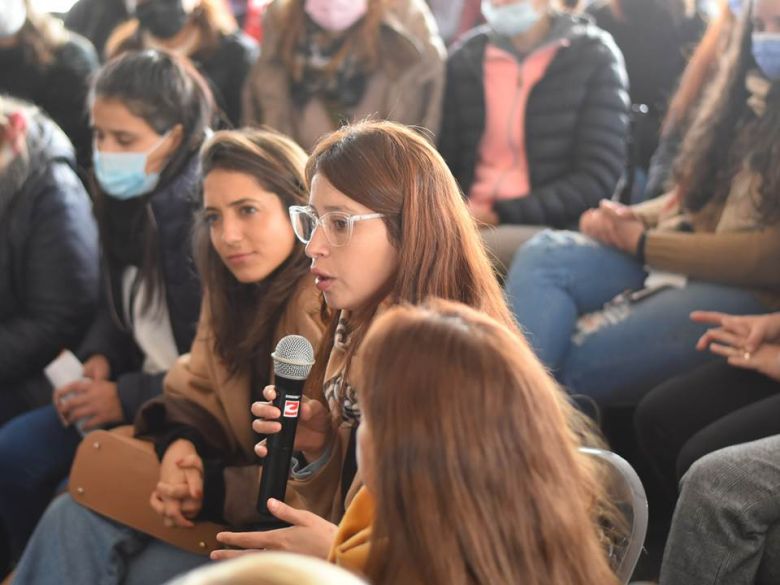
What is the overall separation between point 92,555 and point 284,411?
746 mm

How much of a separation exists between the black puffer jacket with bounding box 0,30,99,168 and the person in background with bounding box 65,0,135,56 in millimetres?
612

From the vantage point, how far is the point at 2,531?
2650 millimetres

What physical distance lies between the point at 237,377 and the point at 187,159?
2.67ft

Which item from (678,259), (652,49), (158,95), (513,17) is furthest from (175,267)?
(652,49)

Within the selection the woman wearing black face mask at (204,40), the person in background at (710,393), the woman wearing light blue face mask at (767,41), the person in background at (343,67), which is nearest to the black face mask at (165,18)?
the woman wearing black face mask at (204,40)

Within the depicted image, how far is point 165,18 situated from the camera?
3656mm

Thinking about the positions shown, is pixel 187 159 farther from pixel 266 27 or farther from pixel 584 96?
pixel 584 96

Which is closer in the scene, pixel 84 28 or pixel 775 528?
pixel 775 528

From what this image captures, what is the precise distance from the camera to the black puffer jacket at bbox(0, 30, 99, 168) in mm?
3631

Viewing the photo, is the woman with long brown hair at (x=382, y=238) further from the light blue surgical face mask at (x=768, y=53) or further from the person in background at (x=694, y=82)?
the person in background at (x=694, y=82)

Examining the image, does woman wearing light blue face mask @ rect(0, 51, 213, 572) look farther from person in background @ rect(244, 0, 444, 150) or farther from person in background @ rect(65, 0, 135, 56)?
person in background @ rect(65, 0, 135, 56)

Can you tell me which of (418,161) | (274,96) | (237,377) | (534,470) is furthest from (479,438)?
(274,96)

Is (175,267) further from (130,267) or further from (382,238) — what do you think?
(382,238)

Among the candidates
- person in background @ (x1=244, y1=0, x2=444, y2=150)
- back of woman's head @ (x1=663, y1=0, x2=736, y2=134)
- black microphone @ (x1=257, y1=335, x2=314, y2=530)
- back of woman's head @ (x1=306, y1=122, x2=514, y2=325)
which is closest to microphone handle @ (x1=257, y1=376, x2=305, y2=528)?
black microphone @ (x1=257, y1=335, x2=314, y2=530)
